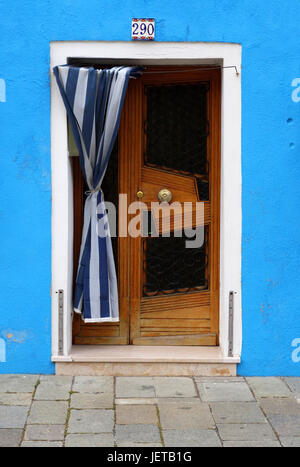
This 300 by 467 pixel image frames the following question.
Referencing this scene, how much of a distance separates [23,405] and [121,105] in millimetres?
2352

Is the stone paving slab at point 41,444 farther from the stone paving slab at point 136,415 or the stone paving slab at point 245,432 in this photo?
the stone paving slab at point 245,432

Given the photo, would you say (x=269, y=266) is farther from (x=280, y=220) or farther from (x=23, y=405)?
(x=23, y=405)

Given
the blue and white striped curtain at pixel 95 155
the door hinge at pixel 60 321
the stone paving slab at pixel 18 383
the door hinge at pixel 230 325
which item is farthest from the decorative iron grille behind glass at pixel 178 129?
the stone paving slab at pixel 18 383

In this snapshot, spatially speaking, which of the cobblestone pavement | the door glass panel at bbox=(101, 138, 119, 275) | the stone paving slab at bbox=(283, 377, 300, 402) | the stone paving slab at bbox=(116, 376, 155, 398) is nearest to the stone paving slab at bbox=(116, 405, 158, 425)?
the cobblestone pavement

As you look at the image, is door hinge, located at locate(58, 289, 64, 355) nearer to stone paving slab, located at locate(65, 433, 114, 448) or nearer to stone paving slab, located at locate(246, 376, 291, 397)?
stone paving slab, located at locate(65, 433, 114, 448)

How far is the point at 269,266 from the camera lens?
543cm

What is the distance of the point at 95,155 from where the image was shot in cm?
541

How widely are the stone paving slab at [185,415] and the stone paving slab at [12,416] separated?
93 cm

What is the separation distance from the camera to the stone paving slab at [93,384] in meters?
5.12

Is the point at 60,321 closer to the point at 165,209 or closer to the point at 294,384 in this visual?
the point at 165,209

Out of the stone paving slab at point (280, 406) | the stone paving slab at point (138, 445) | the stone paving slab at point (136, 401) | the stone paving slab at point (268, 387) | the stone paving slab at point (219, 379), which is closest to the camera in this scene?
the stone paving slab at point (138, 445)

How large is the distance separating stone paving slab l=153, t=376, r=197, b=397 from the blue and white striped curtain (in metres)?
0.63

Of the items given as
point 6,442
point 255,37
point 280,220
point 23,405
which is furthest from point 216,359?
point 255,37

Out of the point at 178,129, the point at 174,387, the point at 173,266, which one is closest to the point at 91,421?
the point at 174,387
